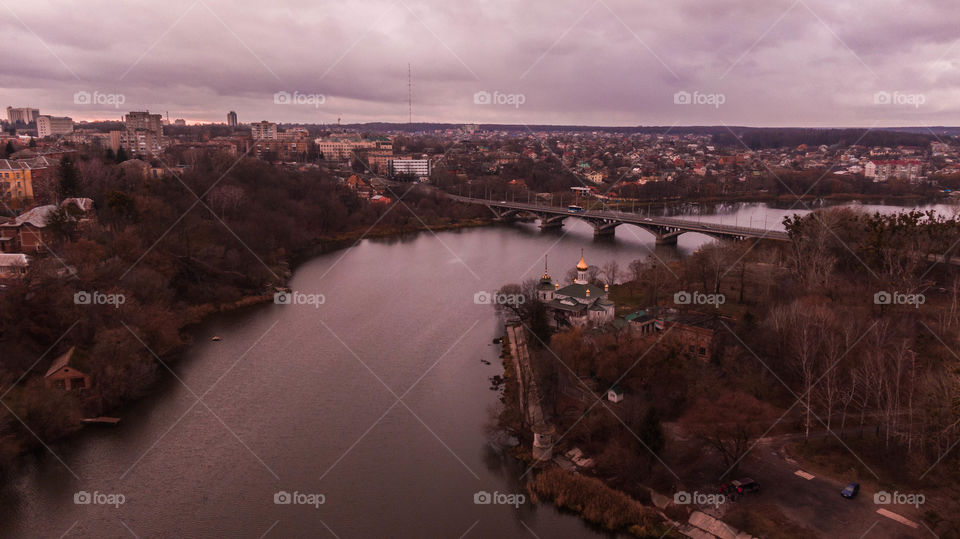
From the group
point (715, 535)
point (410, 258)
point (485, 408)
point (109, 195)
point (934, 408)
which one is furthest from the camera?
point (410, 258)

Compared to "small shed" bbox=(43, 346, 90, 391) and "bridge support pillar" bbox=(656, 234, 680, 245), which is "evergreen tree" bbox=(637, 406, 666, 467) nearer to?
"small shed" bbox=(43, 346, 90, 391)

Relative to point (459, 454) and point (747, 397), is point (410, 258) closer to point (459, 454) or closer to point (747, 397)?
point (459, 454)

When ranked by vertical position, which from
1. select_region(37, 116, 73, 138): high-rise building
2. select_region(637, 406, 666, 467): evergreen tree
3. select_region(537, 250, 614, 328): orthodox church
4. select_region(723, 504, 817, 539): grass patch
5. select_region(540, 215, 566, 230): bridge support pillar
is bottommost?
select_region(723, 504, 817, 539): grass patch

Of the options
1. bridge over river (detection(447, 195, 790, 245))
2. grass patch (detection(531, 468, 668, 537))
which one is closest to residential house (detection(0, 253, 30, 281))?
grass patch (detection(531, 468, 668, 537))

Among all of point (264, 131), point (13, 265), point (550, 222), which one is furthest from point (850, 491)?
point (264, 131)

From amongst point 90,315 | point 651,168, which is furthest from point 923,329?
point 651,168

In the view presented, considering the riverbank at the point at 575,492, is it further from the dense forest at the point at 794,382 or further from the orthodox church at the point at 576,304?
the orthodox church at the point at 576,304
